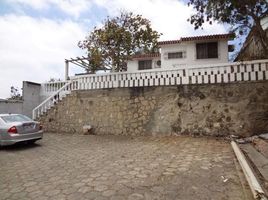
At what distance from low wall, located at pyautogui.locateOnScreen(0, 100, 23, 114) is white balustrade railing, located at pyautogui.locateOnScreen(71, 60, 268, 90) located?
13.2ft

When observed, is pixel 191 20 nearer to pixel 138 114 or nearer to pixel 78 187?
pixel 138 114

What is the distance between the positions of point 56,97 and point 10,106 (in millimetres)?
2649

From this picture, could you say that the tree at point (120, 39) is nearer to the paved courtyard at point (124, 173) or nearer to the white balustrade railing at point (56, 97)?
the white balustrade railing at point (56, 97)

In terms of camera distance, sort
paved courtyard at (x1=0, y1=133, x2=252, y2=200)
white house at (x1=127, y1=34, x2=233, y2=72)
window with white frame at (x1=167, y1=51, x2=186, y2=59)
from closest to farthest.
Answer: paved courtyard at (x1=0, y1=133, x2=252, y2=200) < white house at (x1=127, y1=34, x2=233, y2=72) < window with white frame at (x1=167, y1=51, x2=186, y2=59)

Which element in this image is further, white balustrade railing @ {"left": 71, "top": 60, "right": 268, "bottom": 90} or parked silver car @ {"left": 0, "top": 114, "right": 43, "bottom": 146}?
white balustrade railing @ {"left": 71, "top": 60, "right": 268, "bottom": 90}

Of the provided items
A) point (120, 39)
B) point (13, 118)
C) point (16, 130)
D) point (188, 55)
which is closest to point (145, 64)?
point (188, 55)

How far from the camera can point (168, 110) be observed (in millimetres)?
9438

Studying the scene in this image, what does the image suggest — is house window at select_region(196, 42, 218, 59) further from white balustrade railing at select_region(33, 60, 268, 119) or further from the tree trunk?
white balustrade railing at select_region(33, 60, 268, 119)

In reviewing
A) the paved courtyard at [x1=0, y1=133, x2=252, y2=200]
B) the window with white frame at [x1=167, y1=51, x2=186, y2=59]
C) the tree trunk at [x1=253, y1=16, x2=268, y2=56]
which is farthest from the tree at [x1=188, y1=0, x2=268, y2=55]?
the window with white frame at [x1=167, y1=51, x2=186, y2=59]

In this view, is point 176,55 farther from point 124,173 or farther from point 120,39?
point 124,173

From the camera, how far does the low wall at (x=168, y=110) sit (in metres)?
8.28

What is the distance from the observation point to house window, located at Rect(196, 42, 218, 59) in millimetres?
16766

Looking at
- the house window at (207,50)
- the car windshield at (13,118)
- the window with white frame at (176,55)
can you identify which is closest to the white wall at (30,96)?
the car windshield at (13,118)

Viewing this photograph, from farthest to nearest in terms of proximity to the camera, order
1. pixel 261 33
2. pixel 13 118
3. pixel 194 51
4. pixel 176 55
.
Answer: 1. pixel 176 55
2. pixel 194 51
3. pixel 261 33
4. pixel 13 118
